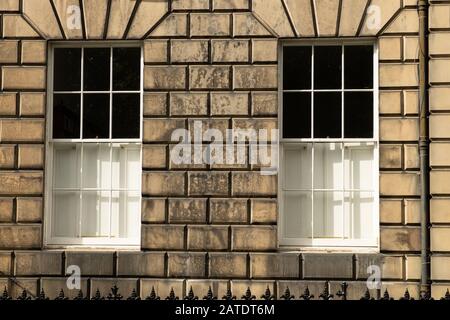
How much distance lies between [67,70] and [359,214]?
185 inches

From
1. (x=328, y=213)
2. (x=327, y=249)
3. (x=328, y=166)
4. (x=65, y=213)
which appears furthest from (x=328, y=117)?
(x=65, y=213)

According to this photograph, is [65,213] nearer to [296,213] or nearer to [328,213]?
[296,213]

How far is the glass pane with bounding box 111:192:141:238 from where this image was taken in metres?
12.8

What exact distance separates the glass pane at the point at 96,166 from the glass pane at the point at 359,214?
3.47m

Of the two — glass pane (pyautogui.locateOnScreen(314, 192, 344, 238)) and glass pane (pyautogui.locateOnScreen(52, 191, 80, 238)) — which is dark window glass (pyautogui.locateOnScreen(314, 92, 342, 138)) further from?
glass pane (pyautogui.locateOnScreen(52, 191, 80, 238))

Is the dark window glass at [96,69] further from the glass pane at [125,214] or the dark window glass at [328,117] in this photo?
the dark window glass at [328,117]

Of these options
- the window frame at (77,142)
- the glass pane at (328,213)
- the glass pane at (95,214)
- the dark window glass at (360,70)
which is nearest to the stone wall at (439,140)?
the dark window glass at (360,70)

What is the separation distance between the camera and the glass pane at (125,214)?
12.8 meters

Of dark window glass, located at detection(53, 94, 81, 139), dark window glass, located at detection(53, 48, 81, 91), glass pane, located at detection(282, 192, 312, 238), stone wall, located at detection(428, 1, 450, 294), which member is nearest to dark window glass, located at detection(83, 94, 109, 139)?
dark window glass, located at detection(53, 94, 81, 139)

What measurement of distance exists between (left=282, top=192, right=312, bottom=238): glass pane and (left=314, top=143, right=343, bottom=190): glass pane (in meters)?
0.26

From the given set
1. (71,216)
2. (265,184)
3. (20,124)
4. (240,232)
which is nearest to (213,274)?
(240,232)

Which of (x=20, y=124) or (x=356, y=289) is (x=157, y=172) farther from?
(x=356, y=289)

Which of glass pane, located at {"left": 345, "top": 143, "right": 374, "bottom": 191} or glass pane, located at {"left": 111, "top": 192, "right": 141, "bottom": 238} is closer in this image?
glass pane, located at {"left": 345, "top": 143, "right": 374, "bottom": 191}
